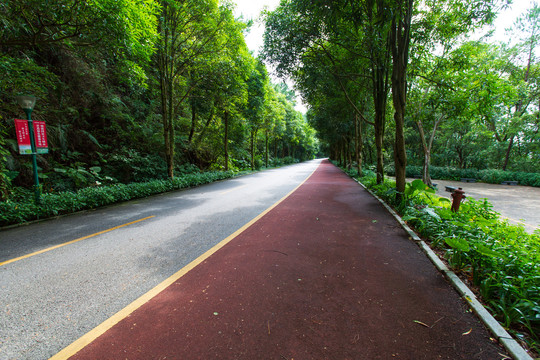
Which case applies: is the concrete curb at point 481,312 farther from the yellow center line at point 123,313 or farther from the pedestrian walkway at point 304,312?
the yellow center line at point 123,313

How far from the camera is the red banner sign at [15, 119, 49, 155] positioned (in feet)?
21.2

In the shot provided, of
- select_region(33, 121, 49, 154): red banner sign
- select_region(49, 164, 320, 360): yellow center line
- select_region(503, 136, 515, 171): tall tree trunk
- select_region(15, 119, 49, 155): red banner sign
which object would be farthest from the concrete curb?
select_region(503, 136, 515, 171): tall tree trunk

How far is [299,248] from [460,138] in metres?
28.3

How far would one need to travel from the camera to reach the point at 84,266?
136 inches

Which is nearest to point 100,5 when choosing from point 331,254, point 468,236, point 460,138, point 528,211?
point 331,254

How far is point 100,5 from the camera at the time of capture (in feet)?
16.9

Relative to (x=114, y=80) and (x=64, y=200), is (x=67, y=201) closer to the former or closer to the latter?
(x=64, y=200)

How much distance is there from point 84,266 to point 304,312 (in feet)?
11.0

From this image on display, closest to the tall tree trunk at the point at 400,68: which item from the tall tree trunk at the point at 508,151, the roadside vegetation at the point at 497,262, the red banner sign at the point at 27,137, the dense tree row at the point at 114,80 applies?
the roadside vegetation at the point at 497,262

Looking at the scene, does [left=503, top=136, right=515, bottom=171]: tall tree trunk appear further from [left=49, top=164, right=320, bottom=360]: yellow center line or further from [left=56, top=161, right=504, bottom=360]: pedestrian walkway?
[left=49, top=164, right=320, bottom=360]: yellow center line

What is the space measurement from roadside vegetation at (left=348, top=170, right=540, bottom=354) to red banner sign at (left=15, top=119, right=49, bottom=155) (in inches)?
410

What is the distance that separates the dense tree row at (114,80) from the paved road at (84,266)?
3371mm

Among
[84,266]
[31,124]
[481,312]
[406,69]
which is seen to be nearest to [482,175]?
[406,69]

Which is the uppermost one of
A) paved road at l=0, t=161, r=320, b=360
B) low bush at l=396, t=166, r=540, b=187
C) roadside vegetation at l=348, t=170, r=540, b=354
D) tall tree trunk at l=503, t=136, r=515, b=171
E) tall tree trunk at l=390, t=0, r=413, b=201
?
tall tree trunk at l=390, t=0, r=413, b=201
